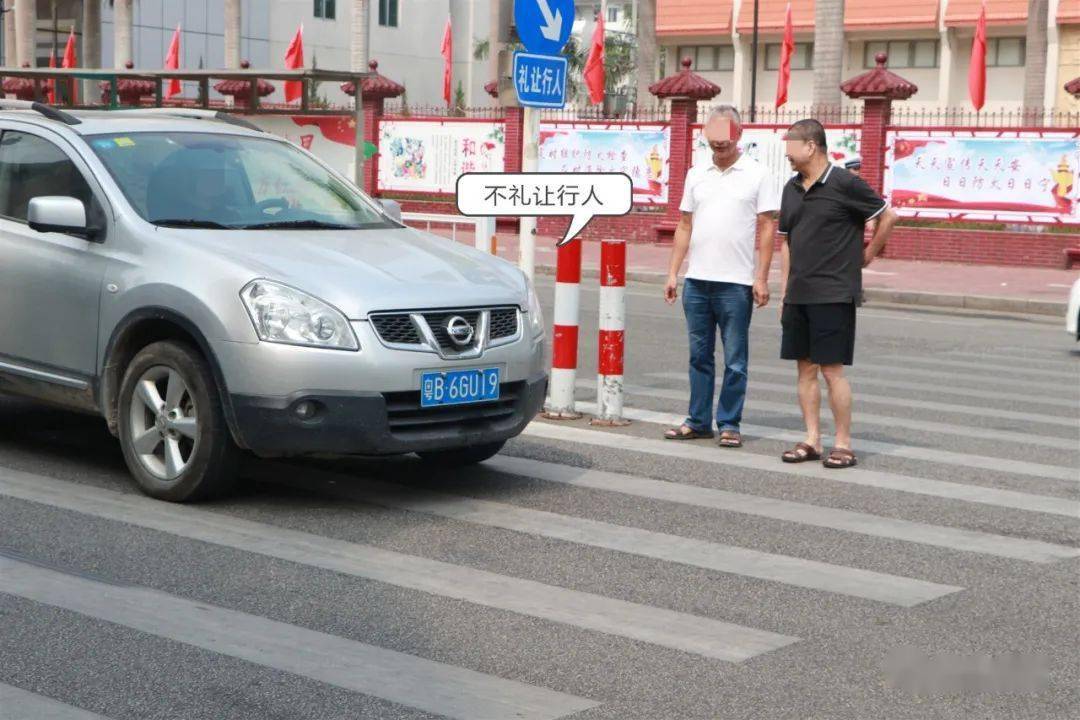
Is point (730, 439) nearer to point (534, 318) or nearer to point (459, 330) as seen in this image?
point (534, 318)

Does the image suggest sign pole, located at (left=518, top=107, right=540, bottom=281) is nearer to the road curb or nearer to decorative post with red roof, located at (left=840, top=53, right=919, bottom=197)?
the road curb

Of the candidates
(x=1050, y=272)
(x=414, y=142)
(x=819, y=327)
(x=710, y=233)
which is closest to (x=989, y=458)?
(x=819, y=327)

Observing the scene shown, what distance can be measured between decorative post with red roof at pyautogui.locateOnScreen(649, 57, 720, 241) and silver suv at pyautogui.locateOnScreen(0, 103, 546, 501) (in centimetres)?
2164

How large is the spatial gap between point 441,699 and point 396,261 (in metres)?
3.10

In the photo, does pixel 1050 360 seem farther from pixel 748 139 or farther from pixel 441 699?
pixel 748 139

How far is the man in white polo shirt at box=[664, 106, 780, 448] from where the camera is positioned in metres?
8.89

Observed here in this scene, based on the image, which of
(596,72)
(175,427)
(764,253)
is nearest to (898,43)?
(596,72)

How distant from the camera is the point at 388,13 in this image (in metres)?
74.5

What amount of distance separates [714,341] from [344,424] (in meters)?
2.91

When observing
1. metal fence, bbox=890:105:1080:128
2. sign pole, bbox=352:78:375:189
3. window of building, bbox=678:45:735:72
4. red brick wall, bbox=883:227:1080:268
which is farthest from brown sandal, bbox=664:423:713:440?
window of building, bbox=678:45:735:72

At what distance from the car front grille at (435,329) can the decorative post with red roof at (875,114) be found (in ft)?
67.4

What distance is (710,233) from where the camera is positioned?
8.96 metres

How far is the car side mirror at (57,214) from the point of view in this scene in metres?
7.37

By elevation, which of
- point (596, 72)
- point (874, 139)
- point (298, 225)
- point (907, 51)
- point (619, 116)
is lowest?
point (298, 225)
